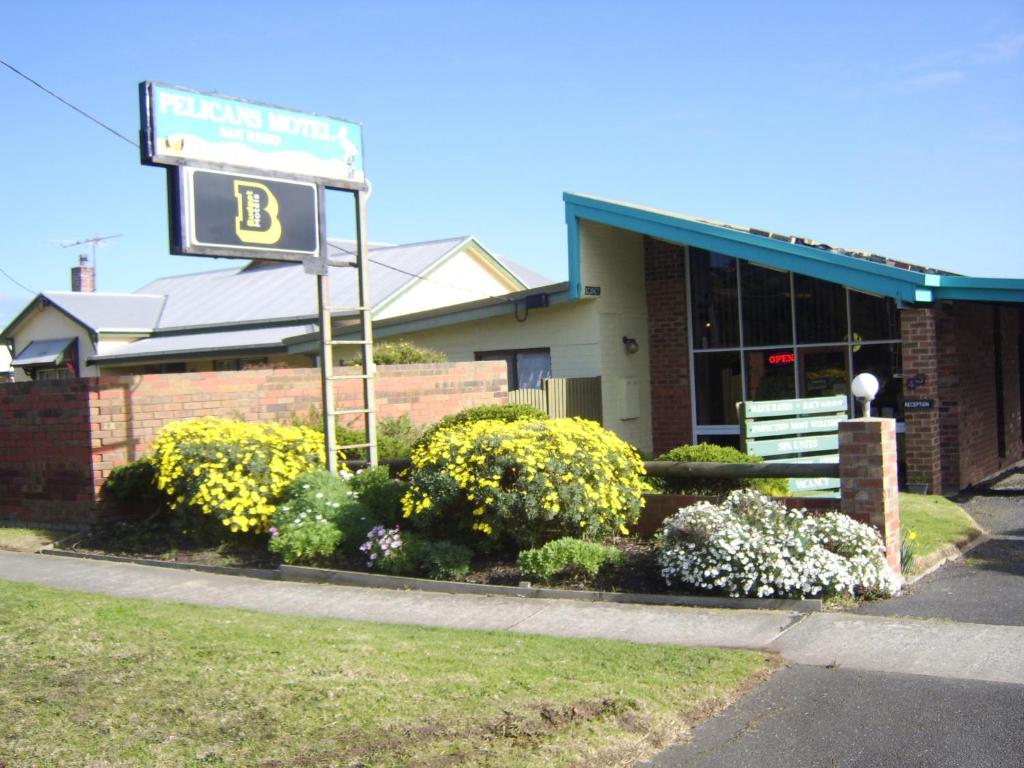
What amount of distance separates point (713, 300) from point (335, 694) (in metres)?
13.3

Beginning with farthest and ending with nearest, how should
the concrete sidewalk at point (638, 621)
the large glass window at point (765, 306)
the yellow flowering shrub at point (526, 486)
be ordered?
the large glass window at point (765, 306) → the yellow flowering shrub at point (526, 486) → the concrete sidewalk at point (638, 621)


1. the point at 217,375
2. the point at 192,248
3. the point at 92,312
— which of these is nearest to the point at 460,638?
the point at 192,248

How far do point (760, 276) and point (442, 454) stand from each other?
9.39 m

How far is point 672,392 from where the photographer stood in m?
18.7

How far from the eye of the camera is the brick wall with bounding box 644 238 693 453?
729 inches

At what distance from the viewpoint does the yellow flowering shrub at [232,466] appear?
10.5m

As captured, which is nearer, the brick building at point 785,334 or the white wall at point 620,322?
the brick building at point 785,334

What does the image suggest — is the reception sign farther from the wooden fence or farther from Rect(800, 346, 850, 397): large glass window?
Rect(800, 346, 850, 397): large glass window

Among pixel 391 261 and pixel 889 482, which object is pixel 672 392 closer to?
pixel 889 482

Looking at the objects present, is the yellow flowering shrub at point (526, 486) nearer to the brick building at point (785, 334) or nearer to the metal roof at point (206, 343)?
the brick building at point (785, 334)

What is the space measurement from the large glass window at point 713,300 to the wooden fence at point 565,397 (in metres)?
2.05

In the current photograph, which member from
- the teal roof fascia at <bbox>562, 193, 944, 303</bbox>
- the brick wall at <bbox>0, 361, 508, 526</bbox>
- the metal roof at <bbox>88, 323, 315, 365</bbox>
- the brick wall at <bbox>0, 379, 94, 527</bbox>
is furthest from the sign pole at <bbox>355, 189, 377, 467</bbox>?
Result: the metal roof at <bbox>88, 323, 315, 365</bbox>

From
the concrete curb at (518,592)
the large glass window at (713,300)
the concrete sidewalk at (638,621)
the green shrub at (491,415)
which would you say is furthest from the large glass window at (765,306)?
the concrete sidewalk at (638,621)

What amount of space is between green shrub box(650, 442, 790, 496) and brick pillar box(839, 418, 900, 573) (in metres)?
1.53
